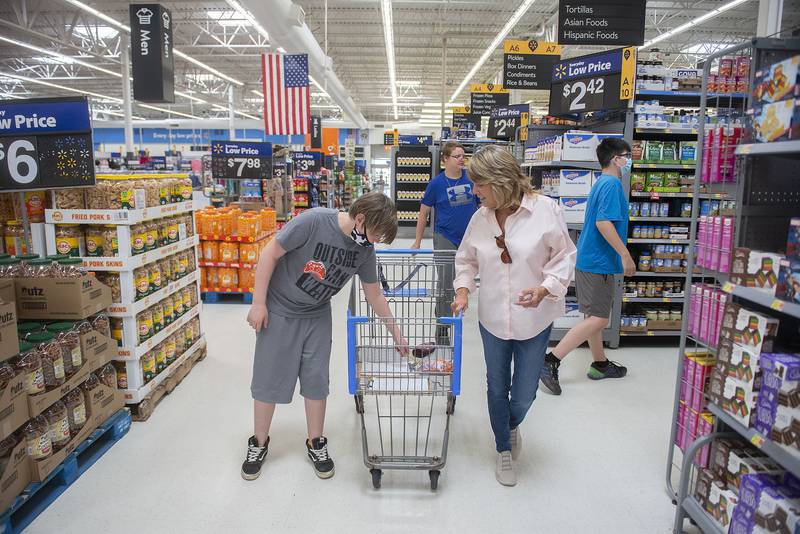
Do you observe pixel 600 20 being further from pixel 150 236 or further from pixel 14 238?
pixel 14 238

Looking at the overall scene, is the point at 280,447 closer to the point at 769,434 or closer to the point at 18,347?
the point at 18,347

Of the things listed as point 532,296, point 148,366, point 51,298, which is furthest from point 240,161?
point 532,296

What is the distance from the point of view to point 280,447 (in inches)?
130

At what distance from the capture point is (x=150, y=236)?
3783 millimetres

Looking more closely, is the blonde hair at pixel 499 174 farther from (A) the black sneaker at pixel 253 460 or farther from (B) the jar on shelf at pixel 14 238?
(B) the jar on shelf at pixel 14 238

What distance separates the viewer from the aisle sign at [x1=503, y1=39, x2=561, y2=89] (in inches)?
403

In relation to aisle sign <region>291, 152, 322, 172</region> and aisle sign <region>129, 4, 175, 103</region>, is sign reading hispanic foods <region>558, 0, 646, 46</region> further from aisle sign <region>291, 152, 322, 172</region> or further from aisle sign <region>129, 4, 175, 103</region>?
aisle sign <region>291, 152, 322, 172</region>

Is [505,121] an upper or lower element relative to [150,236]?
upper

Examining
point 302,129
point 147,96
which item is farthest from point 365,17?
point 147,96

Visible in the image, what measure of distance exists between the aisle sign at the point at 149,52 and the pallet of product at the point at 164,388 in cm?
610

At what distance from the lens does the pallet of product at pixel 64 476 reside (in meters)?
2.46

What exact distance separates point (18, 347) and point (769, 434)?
308cm

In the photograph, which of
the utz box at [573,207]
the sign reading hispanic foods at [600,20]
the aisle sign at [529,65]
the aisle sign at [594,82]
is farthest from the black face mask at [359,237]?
the aisle sign at [529,65]

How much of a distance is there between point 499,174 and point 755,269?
1.10 m
